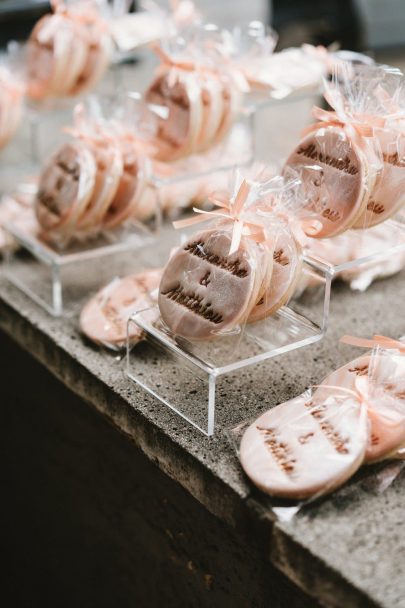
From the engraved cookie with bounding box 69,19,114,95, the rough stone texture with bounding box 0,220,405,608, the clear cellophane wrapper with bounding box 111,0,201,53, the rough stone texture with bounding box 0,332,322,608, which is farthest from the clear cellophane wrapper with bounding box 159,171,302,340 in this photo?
the engraved cookie with bounding box 69,19,114,95

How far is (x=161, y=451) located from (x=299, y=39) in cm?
365

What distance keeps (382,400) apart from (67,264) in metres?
0.91

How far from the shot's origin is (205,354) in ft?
4.47

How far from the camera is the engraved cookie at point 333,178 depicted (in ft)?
4.49

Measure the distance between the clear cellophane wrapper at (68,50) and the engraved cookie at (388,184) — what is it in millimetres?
998

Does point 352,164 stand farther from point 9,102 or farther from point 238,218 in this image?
point 9,102

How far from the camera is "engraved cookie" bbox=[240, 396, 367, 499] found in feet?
3.70

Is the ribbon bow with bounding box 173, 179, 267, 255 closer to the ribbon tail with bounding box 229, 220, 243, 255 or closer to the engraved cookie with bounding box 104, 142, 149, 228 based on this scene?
the ribbon tail with bounding box 229, 220, 243, 255

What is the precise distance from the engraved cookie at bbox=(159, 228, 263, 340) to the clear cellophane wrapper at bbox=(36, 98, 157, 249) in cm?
38

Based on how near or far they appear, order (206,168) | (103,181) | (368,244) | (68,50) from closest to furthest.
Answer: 1. (368,244)
2. (103,181)
3. (206,168)
4. (68,50)

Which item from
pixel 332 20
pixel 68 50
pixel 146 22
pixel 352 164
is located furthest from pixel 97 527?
pixel 332 20

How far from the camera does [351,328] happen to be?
5.35 feet

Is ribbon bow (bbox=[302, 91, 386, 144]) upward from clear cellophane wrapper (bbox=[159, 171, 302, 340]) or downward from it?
upward

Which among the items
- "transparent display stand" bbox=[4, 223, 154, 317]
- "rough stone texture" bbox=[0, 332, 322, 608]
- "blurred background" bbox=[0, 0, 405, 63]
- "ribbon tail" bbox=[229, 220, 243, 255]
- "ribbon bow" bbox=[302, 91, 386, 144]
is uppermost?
"ribbon bow" bbox=[302, 91, 386, 144]
